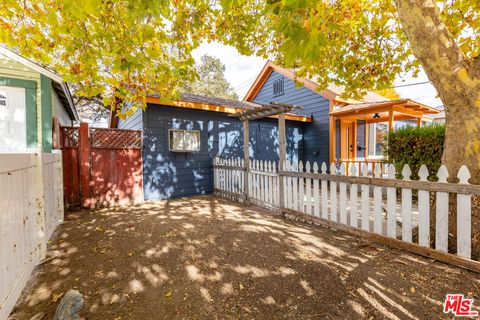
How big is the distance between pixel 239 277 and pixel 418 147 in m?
6.10

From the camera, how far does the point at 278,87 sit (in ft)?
40.9

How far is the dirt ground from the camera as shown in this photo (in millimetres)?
2158

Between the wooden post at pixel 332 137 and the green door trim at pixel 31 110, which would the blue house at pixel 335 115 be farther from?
the green door trim at pixel 31 110

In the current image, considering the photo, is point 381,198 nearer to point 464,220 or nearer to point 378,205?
point 378,205

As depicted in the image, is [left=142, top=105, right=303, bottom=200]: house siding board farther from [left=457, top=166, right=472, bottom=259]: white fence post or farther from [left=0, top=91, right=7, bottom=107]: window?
[left=457, top=166, right=472, bottom=259]: white fence post

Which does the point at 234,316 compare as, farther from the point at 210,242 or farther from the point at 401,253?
the point at 401,253

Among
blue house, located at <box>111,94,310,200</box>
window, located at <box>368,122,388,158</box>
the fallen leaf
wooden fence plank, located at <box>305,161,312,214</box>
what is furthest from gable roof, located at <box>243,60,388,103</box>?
the fallen leaf

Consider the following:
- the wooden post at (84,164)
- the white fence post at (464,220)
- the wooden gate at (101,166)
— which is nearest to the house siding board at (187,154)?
the wooden gate at (101,166)

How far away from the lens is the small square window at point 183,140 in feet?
24.6

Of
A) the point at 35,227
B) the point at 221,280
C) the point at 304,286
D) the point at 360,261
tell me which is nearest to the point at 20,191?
the point at 35,227

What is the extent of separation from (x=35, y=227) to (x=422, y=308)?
14.8 ft

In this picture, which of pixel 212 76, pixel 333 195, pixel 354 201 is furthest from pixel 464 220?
pixel 212 76

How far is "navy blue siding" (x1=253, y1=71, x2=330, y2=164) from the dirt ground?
6.75m

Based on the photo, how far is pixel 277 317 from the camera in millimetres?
2043
